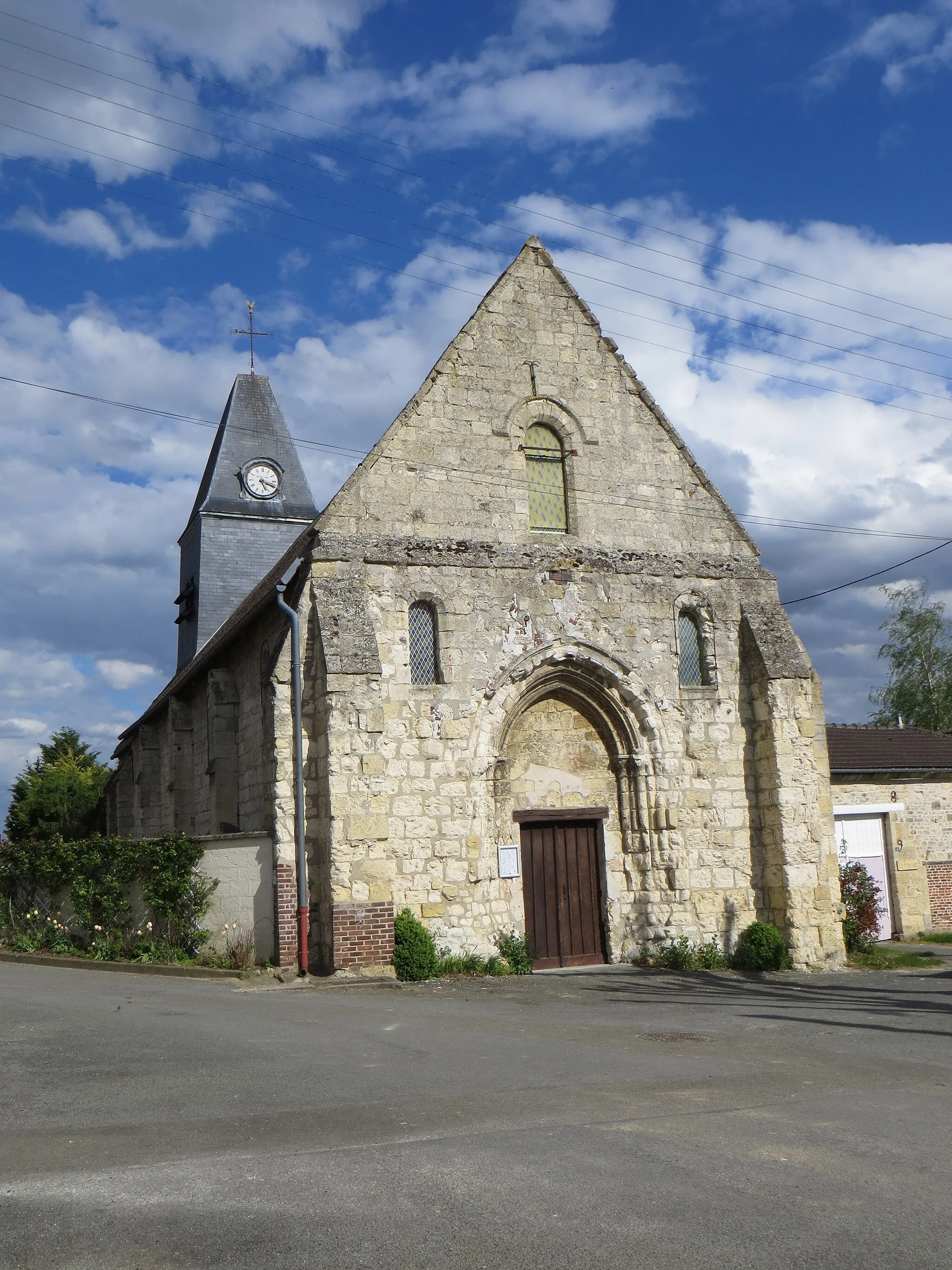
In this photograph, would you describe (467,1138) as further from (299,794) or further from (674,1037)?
(299,794)

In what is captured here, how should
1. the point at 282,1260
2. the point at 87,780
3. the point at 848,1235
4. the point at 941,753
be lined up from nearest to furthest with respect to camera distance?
the point at 282,1260 < the point at 848,1235 < the point at 941,753 < the point at 87,780

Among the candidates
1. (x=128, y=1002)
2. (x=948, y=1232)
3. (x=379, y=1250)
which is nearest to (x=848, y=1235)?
(x=948, y=1232)

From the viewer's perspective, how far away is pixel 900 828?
70.1 ft

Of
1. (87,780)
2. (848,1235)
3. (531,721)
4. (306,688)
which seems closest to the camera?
(848,1235)

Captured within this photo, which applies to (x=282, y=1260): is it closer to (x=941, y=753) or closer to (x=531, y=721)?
(x=531, y=721)

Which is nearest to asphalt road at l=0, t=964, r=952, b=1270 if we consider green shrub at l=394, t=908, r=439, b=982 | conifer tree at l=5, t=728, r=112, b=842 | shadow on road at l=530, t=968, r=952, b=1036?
shadow on road at l=530, t=968, r=952, b=1036

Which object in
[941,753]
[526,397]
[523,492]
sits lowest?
[941,753]

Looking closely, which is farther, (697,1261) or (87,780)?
(87,780)

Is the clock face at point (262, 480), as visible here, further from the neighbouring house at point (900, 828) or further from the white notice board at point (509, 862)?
the white notice board at point (509, 862)

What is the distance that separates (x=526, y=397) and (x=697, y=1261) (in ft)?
42.9

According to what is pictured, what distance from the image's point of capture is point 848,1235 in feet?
15.3

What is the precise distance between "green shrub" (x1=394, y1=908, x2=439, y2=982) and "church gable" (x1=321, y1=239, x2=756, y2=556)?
198 inches

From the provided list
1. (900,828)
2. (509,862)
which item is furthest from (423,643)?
(900,828)

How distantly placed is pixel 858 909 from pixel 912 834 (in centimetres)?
495
